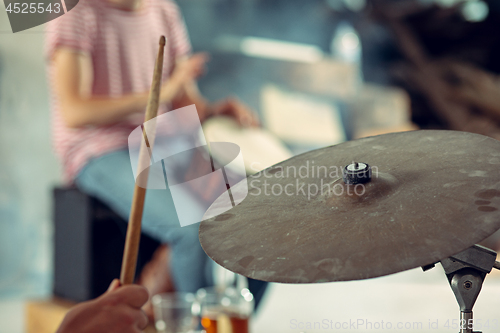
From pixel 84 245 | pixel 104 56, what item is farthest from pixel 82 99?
pixel 84 245

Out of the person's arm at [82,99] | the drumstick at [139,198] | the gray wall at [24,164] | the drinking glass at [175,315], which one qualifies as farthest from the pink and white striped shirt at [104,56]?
the gray wall at [24,164]

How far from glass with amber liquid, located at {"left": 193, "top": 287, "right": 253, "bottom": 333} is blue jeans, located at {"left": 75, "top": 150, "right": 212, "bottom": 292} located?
0.25m

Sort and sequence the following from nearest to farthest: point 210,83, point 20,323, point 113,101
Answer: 1. point 113,101
2. point 20,323
3. point 210,83

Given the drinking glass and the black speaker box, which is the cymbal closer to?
the drinking glass

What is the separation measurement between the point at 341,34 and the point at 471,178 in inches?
134

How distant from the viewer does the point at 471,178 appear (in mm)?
409

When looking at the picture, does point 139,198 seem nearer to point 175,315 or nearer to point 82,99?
point 175,315

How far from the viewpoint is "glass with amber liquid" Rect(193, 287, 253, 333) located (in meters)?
0.88

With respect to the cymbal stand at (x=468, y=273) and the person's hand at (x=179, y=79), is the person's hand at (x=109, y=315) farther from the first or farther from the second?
the person's hand at (x=179, y=79)

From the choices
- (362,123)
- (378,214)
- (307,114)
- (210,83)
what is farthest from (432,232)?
(362,123)

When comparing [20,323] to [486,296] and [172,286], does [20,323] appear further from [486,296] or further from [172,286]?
[486,296]

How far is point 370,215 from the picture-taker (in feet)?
1.32

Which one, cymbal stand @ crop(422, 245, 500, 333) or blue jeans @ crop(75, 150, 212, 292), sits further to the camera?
blue jeans @ crop(75, 150, 212, 292)

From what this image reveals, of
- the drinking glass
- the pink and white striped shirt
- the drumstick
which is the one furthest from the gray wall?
the drumstick
